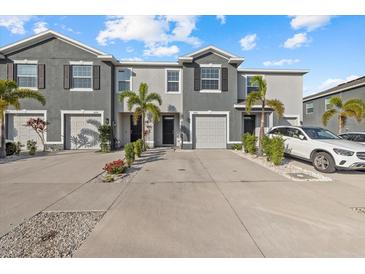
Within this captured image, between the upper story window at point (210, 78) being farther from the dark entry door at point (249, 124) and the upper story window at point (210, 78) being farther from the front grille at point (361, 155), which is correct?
the front grille at point (361, 155)

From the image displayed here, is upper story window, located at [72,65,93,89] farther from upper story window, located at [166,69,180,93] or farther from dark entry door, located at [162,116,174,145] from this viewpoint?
dark entry door, located at [162,116,174,145]

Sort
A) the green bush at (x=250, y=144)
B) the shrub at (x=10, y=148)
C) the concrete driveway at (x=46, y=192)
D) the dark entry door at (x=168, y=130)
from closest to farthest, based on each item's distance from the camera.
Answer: the concrete driveway at (x=46, y=192) → the green bush at (x=250, y=144) → the shrub at (x=10, y=148) → the dark entry door at (x=168, y=130)

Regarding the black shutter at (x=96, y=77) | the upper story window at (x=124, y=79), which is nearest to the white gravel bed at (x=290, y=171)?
the upper story window at (x=124, y=79)

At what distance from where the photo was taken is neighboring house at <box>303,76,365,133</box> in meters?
16.2

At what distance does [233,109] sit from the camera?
47.3 ft

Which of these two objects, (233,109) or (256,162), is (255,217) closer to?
(256,162)

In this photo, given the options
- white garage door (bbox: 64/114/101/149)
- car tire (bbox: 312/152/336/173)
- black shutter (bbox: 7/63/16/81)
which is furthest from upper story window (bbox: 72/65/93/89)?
car tire (bbox: 312/152/336/173)

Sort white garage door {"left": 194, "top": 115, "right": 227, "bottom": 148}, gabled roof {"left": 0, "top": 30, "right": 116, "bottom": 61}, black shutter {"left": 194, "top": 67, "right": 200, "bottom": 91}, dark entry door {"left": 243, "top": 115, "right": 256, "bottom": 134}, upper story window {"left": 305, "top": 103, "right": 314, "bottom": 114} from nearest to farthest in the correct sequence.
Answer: gabled roof {"left": 0, "top": 30, "right": 116, "bottom": 61}, black shutter {"left": 194, "top": 67, "right": 200, "bottom": 91}, white garage door {"left": 194, "top": 115, "right": 227, "bottom": 148}, dark entry door {"left": 243, "top": 115, "right": 256, "bottom": 134}, upper story window {"left": 305, "top": 103, "right": 314, "bottom": 114}

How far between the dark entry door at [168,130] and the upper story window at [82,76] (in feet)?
19.1

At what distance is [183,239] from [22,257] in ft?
7.14

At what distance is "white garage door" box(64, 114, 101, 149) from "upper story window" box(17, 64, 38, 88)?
10.4 feet

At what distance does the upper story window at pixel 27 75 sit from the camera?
13679 millimetres

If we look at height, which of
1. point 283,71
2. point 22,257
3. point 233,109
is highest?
point 283,71

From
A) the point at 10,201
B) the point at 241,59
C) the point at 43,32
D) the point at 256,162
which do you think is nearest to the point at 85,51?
the point at 43,32
